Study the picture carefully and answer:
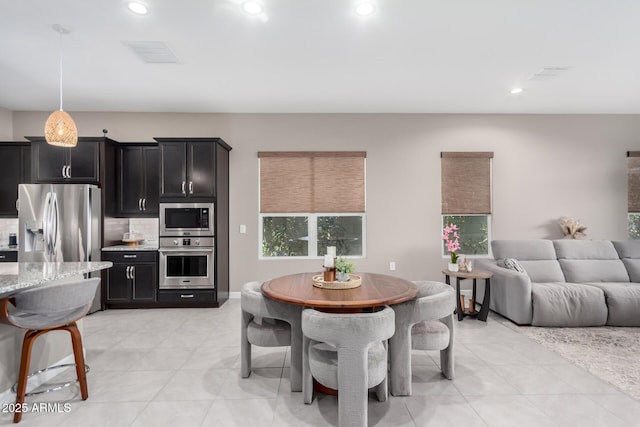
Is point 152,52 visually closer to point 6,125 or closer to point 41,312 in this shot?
point 41,312

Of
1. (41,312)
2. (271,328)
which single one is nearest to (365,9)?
(271,328)

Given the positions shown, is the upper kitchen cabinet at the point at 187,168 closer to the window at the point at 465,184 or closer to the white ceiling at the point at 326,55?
the white ceiling at the point at 326,55

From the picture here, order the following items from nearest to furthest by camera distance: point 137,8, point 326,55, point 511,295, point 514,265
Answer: point 137,8, point 326,55, point 511,295, point 514,265

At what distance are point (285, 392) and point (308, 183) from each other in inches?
124

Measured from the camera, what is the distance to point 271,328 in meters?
2.41

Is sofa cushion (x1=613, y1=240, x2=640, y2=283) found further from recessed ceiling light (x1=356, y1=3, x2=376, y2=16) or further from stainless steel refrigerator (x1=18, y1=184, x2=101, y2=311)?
stainless steel refrigerator (x1=18, y1=184, x2=101, y2=311)

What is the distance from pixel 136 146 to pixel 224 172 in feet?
4.30

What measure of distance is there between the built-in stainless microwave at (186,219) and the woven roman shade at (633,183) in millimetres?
6446

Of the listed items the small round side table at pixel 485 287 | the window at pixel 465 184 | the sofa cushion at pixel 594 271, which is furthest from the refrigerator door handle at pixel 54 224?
the sofa cushion at pixel 594 271

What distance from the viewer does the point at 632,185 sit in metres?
5.01

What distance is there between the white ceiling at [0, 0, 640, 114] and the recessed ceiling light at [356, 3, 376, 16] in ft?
0.20

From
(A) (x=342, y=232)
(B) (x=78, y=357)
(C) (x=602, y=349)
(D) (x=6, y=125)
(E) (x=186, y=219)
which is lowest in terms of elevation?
(C) (x=602, y=349)

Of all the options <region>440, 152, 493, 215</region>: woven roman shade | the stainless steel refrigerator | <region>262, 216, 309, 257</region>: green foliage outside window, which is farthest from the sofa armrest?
the stainless steel refrigerator

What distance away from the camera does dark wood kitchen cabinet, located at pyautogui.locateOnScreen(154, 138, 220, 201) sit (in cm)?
439
